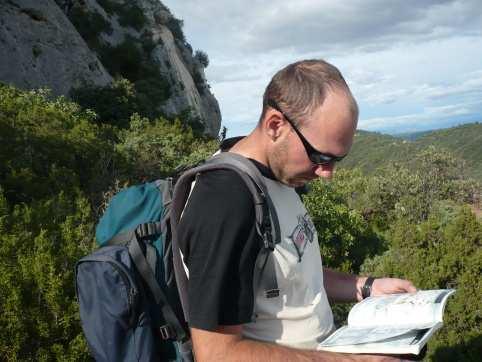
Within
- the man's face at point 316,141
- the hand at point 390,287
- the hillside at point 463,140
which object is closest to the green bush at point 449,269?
the hand at point 390,287

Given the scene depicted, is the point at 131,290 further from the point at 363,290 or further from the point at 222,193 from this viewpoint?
the point at 363,290

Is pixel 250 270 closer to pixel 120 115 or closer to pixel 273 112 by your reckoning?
pixel 273 112

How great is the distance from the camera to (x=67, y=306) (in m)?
3.03

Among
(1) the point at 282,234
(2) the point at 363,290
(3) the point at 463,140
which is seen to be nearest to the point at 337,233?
(2) the point at 363,290

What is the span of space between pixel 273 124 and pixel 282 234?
34cm

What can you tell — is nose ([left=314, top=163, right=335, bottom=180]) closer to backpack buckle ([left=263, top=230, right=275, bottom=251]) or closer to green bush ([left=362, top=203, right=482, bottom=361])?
backpack buckle ([left=263, top=230, right=275, bottom=251])

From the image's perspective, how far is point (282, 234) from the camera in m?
1.51

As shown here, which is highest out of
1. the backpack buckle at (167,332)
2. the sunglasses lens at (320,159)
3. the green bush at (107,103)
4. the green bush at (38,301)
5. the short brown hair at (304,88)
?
the green bush at (107,103)

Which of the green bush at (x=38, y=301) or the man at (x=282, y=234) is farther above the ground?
the man at (x=282, y=234)

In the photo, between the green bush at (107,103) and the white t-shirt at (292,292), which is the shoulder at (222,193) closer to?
the white t-shirt at (292,292)

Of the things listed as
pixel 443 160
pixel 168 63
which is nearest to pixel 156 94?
pixel 168 63

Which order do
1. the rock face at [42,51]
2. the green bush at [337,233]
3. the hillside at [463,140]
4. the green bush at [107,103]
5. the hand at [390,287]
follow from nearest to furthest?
the hand at [390,287]
the green bush at [337,233]
the rock face at [42,51]
the green bush at [107,103]
the hillside at [463,140]

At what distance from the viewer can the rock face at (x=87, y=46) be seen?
14680 millimetres

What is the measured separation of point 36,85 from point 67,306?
501 inches
